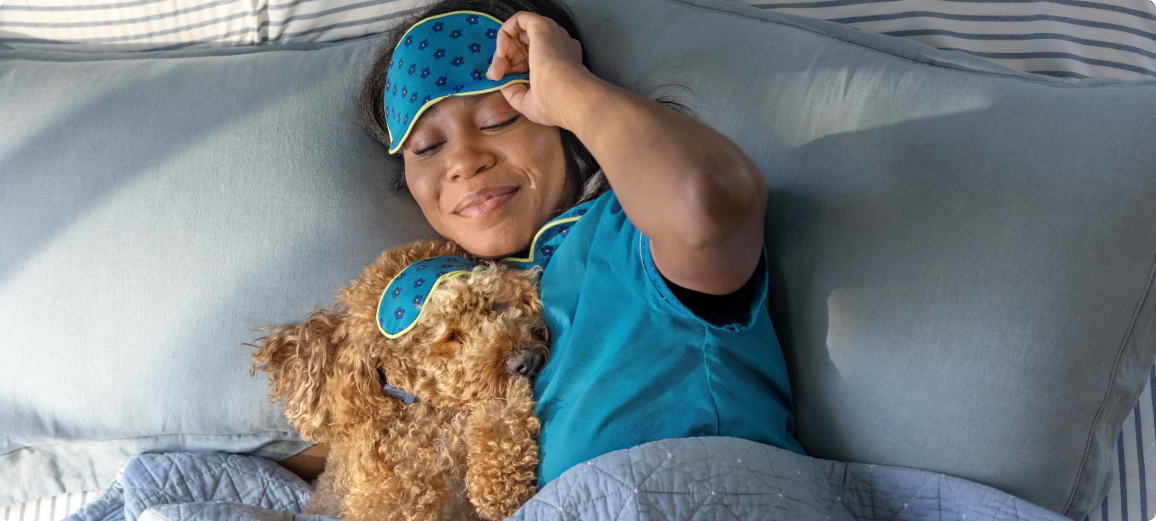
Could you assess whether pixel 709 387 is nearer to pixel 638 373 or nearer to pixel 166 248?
pixel 638 373

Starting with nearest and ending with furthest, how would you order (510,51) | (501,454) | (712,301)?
1. (712,301)
2. (501,454)
3. (510,51)

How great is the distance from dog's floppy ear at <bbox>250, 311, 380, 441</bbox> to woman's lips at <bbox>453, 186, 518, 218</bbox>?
245 millimetres

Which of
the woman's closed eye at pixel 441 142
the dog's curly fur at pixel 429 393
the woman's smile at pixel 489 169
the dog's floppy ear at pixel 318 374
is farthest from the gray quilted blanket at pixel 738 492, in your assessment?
the woman's closed eye at pixel 441 142

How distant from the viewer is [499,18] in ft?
3.69

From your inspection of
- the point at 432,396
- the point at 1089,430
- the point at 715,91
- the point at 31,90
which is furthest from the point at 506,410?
the point at 31,90

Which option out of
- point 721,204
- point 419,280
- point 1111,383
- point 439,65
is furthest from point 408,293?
point 1111,383

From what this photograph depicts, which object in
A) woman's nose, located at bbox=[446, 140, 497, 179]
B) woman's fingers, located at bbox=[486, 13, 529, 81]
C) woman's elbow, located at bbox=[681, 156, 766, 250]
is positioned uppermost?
woman's fingers, located at bbox=[486, 13, 529, 81]

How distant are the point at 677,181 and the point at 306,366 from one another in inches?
24.6

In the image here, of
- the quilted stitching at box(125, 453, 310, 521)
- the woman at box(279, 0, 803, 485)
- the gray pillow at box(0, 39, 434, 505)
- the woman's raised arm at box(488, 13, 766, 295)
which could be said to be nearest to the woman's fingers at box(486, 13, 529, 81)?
the woman at box(279, 0, 803, 485)

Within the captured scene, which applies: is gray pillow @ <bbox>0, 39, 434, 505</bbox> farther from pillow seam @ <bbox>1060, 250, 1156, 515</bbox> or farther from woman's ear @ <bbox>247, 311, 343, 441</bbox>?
pillow seam @ <bbox>1060, 250, 1156, 515</bbox>

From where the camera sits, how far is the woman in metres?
0.69

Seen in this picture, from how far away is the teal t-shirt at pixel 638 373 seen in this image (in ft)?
2.89

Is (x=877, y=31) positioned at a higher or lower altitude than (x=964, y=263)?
higher

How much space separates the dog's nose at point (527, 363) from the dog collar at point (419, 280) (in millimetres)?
134
